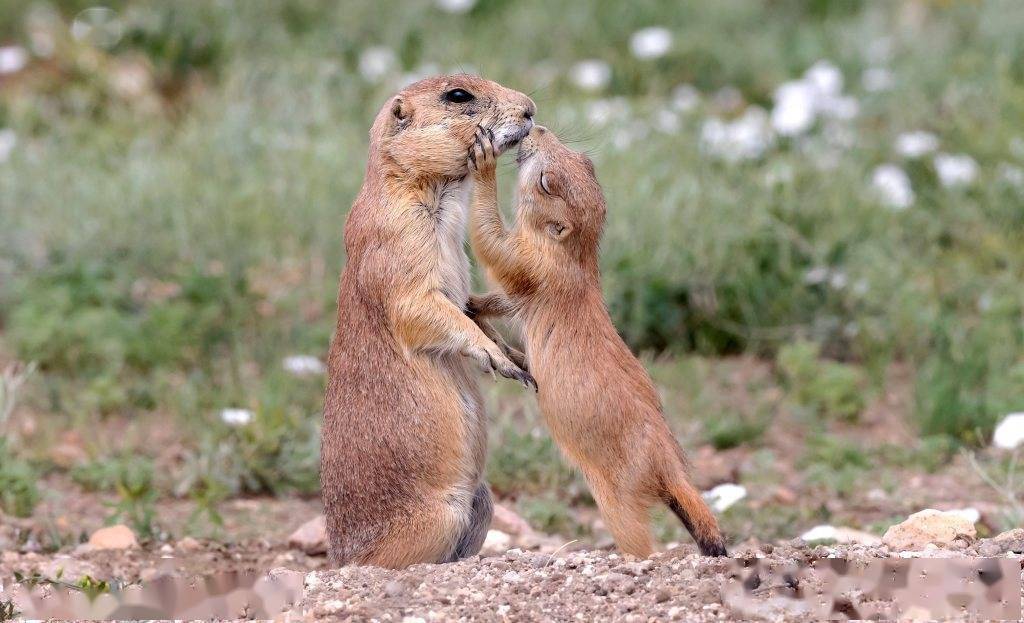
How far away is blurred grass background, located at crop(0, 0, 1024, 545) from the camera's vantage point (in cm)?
696

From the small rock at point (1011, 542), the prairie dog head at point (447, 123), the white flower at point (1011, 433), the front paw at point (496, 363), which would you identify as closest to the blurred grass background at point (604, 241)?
the white flower at point (1011, 433)

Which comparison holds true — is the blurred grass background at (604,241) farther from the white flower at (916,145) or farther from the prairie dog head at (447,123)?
the prairie dog head at (447,123)

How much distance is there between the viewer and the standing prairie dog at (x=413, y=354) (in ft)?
15.4

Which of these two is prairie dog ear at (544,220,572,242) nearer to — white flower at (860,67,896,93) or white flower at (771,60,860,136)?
white flower at (771,60,860,136)

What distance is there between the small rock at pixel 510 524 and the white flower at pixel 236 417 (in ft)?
3.91

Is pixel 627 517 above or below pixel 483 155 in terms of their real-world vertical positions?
below

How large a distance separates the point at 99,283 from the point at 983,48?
6.71m

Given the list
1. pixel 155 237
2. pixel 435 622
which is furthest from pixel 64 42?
pixel 435 622

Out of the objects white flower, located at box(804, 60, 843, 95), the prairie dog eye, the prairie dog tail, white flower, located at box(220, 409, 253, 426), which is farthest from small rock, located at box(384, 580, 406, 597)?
white flower, located at box(804, 60, 843, 95)

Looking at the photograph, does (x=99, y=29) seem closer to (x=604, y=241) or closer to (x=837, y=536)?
(x=604, y=241)

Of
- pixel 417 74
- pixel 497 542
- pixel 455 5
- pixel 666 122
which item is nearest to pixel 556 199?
pixel 497 542

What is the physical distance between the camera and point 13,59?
34.9 ft

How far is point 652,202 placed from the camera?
26.8 feet

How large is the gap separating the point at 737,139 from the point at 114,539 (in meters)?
4.99
